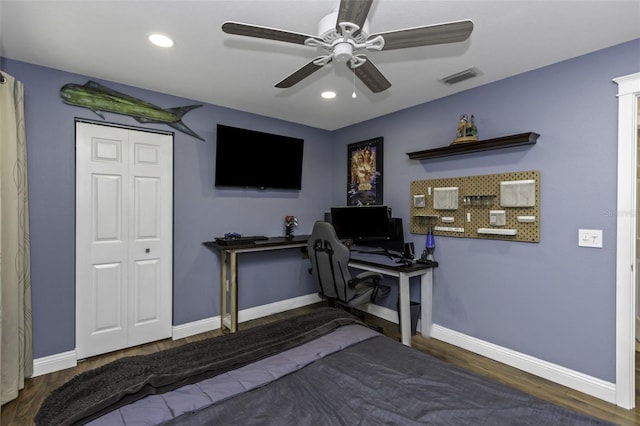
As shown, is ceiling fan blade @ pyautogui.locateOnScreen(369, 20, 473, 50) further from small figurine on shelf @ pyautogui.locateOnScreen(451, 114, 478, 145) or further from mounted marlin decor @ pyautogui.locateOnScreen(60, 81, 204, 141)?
mounted marlin decor @ pyautogui.locateOnScreen(60, 81, 204, 141)

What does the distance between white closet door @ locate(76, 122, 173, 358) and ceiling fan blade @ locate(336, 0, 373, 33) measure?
2365 millimetres

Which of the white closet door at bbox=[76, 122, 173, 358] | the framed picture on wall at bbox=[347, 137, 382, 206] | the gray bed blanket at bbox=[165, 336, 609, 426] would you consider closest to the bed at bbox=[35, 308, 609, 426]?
the gray bed blanket at bbox=[165, 336, 609, 426]

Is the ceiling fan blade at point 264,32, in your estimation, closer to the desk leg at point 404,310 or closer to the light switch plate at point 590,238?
the desk leg at point 404,310

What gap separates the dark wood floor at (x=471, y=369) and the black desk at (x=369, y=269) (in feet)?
1.01

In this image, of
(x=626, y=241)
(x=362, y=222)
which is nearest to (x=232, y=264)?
(x=362, y=222)

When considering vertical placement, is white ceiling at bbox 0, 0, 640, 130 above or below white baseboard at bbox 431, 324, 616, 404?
above

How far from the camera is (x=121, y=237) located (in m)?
2.81

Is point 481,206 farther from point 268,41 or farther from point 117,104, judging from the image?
point 117,104

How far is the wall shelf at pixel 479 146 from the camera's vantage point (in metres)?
2.38

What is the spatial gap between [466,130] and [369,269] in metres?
1.58

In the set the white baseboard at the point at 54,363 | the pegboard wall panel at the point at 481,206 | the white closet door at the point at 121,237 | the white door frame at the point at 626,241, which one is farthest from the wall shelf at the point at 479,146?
the white baseboard at the point at 54,363

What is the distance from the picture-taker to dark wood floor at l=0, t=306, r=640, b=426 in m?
1.98

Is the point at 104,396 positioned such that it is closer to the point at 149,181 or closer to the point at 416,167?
the point at 149,181

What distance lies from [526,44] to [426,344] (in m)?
2.62
